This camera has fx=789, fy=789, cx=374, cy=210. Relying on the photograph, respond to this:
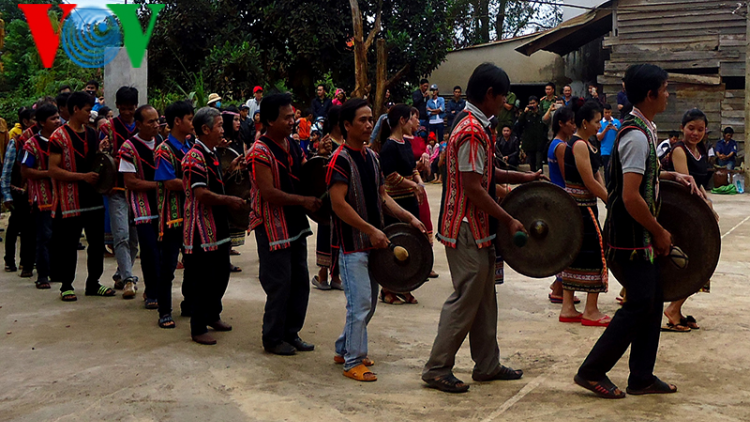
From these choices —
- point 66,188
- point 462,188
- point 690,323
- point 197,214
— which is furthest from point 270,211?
point 690,323

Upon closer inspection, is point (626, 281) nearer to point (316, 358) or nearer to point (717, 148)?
point (316, 358)

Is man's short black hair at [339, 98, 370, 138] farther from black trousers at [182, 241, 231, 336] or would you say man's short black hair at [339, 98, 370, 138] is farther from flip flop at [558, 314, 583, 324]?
flip flop at [558, 314, 583, 324]

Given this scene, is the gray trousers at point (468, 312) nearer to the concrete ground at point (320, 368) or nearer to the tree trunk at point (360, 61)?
the concrete ground at point (320, 368)

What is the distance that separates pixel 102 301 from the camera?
7.19m

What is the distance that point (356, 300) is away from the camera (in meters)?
4.90

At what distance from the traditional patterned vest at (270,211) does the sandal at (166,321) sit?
1.39 metres

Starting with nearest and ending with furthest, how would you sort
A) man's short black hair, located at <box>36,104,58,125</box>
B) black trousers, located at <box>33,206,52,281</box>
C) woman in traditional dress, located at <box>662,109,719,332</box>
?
1. woman in traditional dress, located at <box>662,109,719,332</box>
2. man's short black hair, located at <box>36,104,58,125</box>
3. black trousers, located at <box>33,206,52,281</box>

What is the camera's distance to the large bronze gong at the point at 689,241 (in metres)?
4.50

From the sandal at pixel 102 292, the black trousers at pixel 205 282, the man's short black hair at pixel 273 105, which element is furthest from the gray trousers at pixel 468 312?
the sandal at pixel 102 292

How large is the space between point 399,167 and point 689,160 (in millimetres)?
2482

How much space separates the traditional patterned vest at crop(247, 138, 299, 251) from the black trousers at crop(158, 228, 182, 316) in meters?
1.11

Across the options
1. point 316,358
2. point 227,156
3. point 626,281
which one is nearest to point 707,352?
point 626,281

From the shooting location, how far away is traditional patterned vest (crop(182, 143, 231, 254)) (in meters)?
5.71

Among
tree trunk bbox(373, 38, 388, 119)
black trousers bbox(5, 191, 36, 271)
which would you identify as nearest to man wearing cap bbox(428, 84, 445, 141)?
tree trunk bbox(373, 38, 388, 119)
